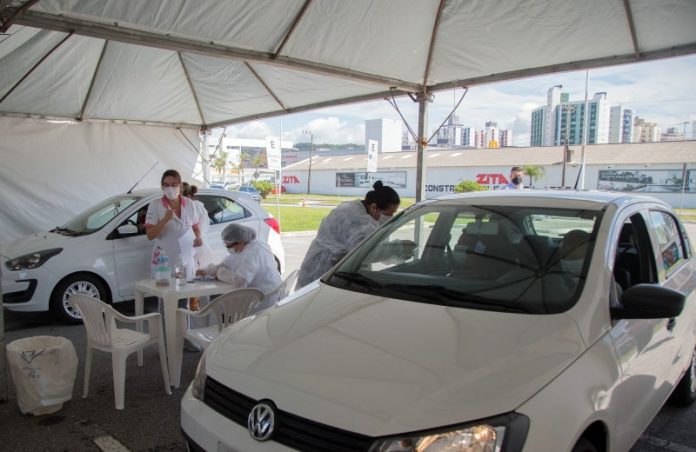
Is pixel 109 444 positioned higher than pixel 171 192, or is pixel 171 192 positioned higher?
pixel 171 192

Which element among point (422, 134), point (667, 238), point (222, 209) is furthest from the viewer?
point (422, 134)

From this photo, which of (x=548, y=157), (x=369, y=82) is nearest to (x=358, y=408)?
(x=369, y=82)

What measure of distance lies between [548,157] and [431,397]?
49.3 m

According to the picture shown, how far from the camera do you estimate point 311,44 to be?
6.02 meters

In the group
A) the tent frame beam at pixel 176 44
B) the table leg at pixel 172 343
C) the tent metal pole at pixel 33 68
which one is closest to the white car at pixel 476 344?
the table leg at pixel 172 343

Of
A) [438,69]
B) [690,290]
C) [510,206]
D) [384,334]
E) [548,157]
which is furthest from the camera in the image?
[548,157]

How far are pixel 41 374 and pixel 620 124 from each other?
213 ft

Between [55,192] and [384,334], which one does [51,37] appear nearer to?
[55,192]

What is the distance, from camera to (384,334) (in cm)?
224

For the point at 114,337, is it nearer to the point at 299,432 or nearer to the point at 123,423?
the point at 123,423

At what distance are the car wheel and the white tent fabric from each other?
379 inches

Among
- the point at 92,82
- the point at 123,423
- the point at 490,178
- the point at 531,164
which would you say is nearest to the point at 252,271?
the point at 123,423

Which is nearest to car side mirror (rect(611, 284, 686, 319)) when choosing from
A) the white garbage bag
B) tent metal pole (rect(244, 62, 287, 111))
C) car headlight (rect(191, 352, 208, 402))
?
car headlight (rect(191, 352, 208, 402))

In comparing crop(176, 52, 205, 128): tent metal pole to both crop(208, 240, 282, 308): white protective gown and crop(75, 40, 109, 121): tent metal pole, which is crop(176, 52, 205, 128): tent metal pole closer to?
crop(75, 40, 109, 121): tent metal pole
